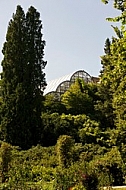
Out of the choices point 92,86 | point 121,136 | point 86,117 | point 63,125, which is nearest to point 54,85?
point 92,86

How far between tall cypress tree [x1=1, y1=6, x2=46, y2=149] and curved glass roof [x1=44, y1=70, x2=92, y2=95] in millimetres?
12201

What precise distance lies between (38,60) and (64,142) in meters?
14.9

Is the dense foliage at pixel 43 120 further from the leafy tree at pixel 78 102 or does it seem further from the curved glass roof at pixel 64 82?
the curved glass roof at pixel 64 82

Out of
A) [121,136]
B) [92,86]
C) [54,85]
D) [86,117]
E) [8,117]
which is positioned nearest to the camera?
[121,136]

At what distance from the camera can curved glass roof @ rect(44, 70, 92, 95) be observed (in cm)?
4441

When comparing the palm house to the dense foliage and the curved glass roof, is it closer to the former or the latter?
the curved glass roof

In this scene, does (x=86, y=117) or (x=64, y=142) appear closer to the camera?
(x=64, y=142)

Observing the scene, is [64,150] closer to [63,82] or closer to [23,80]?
[23,80]

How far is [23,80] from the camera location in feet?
97.7

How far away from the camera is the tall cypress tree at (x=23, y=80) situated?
28.1 m

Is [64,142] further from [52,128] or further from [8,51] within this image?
[8,51]

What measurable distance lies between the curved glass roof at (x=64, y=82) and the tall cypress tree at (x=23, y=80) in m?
12.2

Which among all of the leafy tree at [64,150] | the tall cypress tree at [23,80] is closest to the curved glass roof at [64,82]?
the tall cypress tree at [23,80]

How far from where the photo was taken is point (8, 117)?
2825 cm
